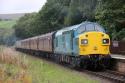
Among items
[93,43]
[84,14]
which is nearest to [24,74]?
[93,43]

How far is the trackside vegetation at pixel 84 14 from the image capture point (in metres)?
37.1

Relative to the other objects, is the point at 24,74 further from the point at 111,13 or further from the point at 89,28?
the point at 111,13

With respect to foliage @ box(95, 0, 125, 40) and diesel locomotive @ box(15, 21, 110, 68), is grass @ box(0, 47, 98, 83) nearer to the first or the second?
diesel locomotive @ box(15, 21, 110, 68)

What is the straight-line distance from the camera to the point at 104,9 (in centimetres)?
3759

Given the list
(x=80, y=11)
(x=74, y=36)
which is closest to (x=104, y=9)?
(x=74, y=36)

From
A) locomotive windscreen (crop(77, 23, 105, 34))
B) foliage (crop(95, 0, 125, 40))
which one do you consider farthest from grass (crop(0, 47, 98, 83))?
foliage (crop(95, 0, 125, 40))

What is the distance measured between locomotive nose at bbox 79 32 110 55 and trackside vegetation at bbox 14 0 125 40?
29.4 ft

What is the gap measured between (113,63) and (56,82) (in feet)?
34.5

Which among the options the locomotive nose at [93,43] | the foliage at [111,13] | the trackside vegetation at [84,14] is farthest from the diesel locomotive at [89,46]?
the trackside vegetation at [84,14]

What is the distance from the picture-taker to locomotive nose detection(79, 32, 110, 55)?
27.4m

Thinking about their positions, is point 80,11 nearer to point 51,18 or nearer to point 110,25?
point 110,25

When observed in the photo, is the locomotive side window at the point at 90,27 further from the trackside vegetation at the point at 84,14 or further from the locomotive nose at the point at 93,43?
the trackside vegetation at the point at 84,14

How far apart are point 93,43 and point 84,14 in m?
23.7

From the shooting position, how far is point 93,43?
2758 centimetres
